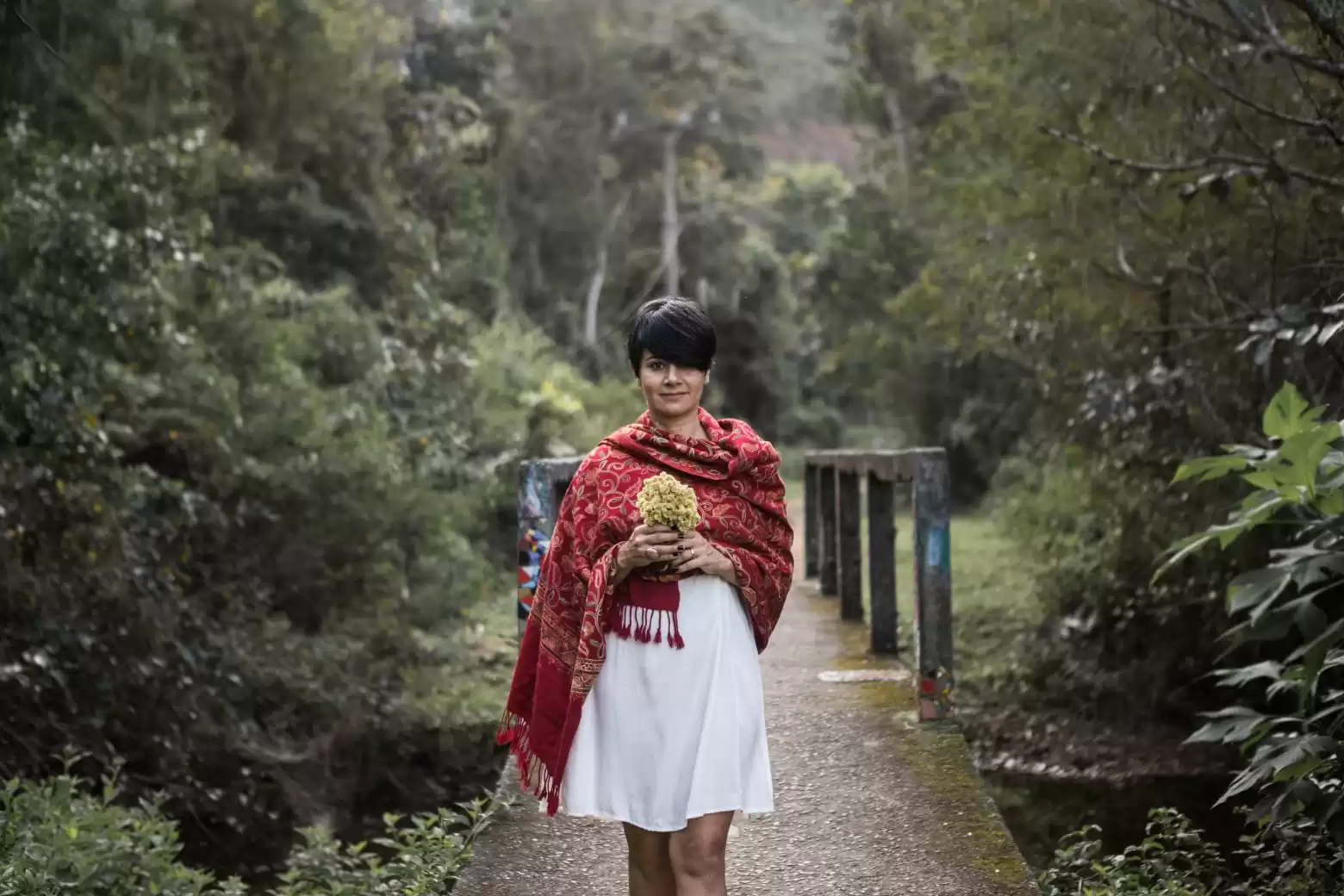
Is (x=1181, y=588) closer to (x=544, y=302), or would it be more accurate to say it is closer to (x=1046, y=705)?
(x=1046, y=705)

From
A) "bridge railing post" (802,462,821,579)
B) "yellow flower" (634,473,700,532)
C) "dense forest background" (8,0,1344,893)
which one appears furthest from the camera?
"bridge railing post" (802,462,821,579)

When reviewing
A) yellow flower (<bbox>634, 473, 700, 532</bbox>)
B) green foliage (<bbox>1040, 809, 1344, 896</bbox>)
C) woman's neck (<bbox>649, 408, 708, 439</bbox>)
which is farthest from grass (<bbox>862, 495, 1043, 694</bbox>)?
yellow flower (<bbox>634, 473, 700, 532</bbox>)

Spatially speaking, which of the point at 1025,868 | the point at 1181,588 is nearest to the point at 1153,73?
the point at 1181,588

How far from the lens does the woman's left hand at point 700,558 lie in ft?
9.36

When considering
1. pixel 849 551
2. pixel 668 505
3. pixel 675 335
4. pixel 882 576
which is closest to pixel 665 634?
pixel 668 505

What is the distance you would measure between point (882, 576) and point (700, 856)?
374 centimetres

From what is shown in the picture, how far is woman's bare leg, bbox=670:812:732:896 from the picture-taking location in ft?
9.30

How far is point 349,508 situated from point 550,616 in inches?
263

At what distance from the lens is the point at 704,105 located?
1192 inches

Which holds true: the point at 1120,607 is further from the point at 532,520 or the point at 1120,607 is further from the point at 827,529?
the point at 532,520

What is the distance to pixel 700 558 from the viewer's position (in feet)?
9.37

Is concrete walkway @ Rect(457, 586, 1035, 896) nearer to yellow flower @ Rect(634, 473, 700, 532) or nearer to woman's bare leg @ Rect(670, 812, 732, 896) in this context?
woman's bare leg @ Rect(670, 812, 732, 896)

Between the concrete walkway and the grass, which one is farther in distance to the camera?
the grass

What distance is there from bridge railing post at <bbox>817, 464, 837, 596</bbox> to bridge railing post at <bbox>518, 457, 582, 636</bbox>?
12.7ft
